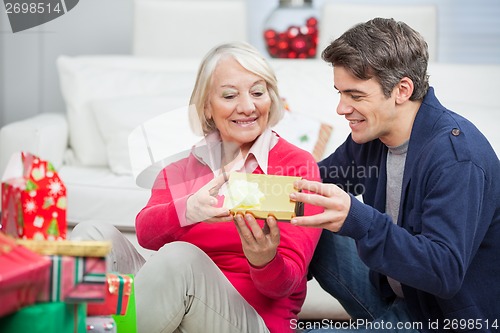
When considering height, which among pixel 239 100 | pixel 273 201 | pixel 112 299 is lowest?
pixel 112 299

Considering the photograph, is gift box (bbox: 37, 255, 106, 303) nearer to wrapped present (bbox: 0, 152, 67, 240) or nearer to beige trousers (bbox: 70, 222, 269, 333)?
wrapped present (bbox: 0, 152, 67, 240)

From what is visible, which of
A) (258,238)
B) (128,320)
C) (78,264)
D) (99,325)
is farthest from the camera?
(258,238)

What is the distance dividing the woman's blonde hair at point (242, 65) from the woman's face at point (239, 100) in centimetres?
1

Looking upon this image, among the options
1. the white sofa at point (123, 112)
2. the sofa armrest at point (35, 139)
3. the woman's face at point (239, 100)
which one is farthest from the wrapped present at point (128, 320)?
the sofa armrest at point (35, 139)

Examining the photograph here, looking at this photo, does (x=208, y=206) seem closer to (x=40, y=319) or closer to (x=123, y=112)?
(x=40, y=319)

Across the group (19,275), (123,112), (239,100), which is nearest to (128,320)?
(19,275)

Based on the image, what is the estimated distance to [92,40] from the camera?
3.55 m

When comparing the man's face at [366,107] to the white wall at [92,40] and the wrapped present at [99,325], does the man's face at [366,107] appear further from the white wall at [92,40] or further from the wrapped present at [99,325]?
the white wall at [92,40]

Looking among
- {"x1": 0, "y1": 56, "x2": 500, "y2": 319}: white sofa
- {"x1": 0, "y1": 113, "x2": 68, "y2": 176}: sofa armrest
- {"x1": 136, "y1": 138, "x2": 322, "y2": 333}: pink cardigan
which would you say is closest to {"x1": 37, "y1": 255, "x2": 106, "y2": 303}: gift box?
{"x1": 136, "y1": 138, "x2": 322, "y2": 333}: pink cardigan

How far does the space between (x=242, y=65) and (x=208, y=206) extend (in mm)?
381

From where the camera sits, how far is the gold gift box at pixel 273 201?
1.29 m

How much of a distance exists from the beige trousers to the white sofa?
946 millimetres

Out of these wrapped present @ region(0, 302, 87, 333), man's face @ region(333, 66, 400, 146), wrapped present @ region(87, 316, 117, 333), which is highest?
man's face @ region(333, 66, 400, 146)

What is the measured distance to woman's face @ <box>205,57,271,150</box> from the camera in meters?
1.61
